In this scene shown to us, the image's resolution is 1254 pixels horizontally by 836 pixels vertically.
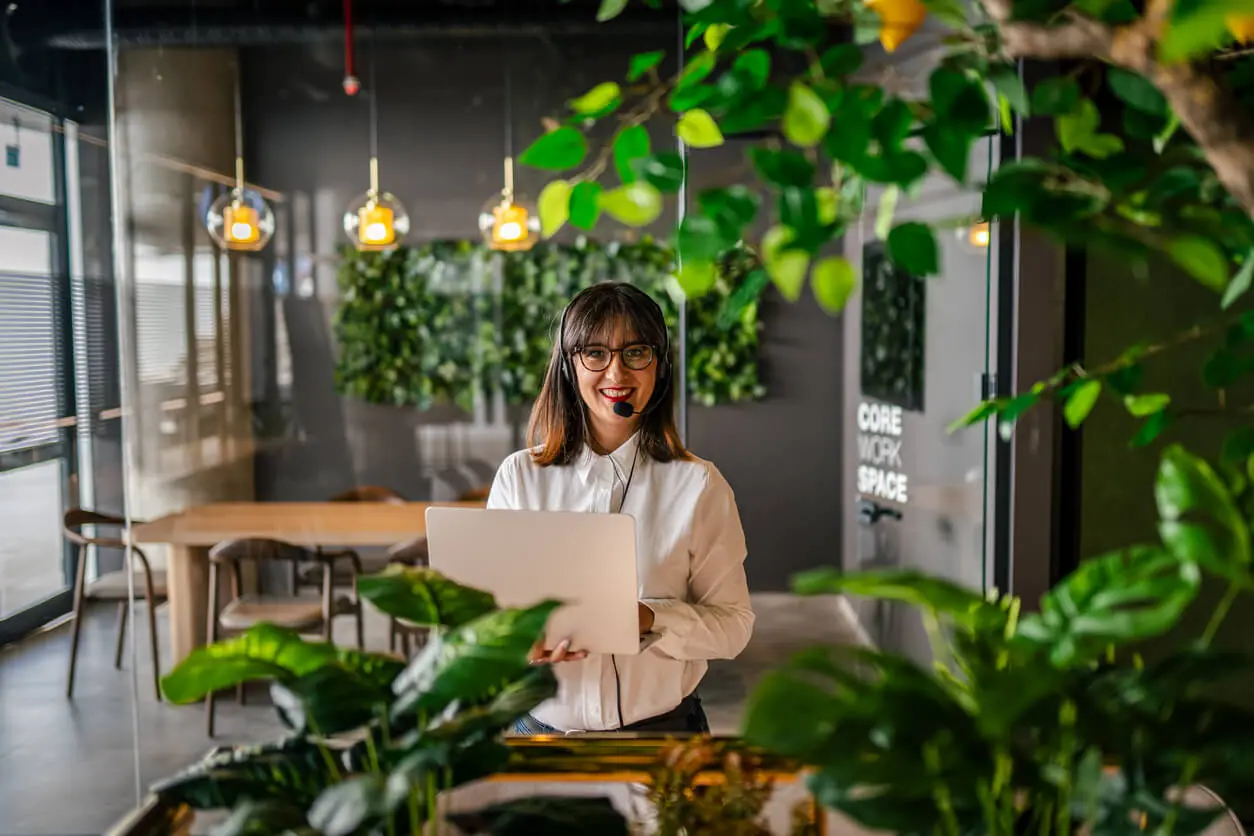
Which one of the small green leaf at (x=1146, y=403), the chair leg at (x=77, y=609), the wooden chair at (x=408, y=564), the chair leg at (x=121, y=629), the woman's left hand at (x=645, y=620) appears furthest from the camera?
the wooden chair at (x=408, y=564)

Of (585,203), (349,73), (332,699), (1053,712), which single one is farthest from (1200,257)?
(349,73)

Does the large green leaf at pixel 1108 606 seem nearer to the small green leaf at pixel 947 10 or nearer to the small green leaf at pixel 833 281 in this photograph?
the small green leaf at pixel 833 281

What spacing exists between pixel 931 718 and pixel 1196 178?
1.94 feet

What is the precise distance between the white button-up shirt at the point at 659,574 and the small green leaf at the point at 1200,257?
1361mm

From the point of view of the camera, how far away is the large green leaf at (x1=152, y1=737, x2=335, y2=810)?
105cm

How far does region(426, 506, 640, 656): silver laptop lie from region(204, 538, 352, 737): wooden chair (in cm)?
259

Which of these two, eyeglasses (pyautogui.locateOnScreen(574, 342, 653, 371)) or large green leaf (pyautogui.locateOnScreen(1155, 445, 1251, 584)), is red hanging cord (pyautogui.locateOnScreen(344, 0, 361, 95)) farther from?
large green leaf (pyautogui.locateOnScreen(1155, 445, 1251, 584))

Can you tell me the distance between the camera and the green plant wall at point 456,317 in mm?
4684

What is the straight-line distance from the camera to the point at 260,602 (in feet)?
14.5

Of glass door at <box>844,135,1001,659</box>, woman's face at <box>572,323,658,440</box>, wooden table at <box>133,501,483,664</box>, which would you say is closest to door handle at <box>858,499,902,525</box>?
glass door at <box>844,135,1001,659</box>

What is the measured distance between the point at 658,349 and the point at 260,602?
110 inches

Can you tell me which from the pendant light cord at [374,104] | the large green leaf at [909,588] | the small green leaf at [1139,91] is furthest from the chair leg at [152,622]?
the small green leaf at [1139,91]

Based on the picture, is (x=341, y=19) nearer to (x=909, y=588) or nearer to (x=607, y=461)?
(x=607, y=461)

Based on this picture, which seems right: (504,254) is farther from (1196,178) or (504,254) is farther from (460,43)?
(1196,178)
